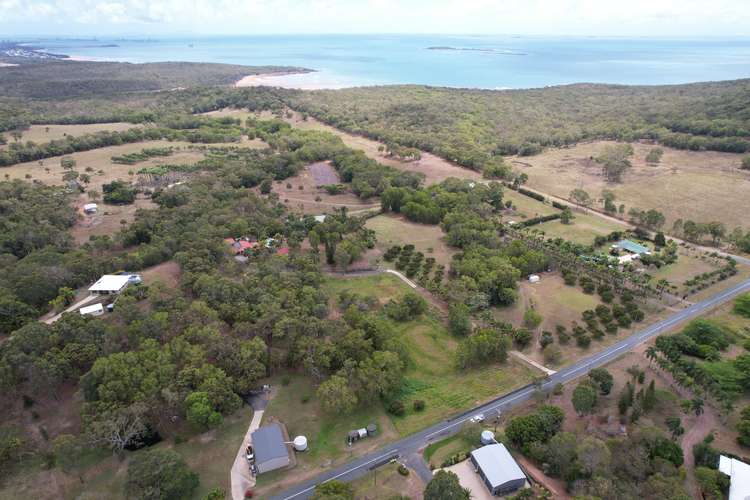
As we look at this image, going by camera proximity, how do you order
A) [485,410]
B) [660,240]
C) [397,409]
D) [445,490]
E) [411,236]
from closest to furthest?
[445,490]
[397,409]
[485,410]
[660,240]
[411,236]

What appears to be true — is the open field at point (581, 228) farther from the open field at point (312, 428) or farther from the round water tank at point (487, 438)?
the open field at point (312, 428)

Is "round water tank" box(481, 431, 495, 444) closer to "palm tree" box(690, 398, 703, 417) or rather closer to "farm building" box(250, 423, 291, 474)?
"farm building" box(250, 423, 291, 474)

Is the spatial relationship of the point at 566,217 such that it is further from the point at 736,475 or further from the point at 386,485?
the point at 386,485

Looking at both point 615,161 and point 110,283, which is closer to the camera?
point 110,283

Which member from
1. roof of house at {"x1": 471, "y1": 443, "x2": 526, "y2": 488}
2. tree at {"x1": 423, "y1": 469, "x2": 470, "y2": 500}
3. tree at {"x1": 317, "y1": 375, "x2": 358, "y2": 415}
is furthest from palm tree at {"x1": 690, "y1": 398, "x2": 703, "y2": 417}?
tree at {"x1": 317, "y1": 375, "x2": 358, "y2": 415}

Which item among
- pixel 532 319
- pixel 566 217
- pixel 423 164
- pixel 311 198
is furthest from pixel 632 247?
pixel 311 198

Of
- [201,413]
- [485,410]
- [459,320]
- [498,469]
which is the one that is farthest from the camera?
[459,320]
